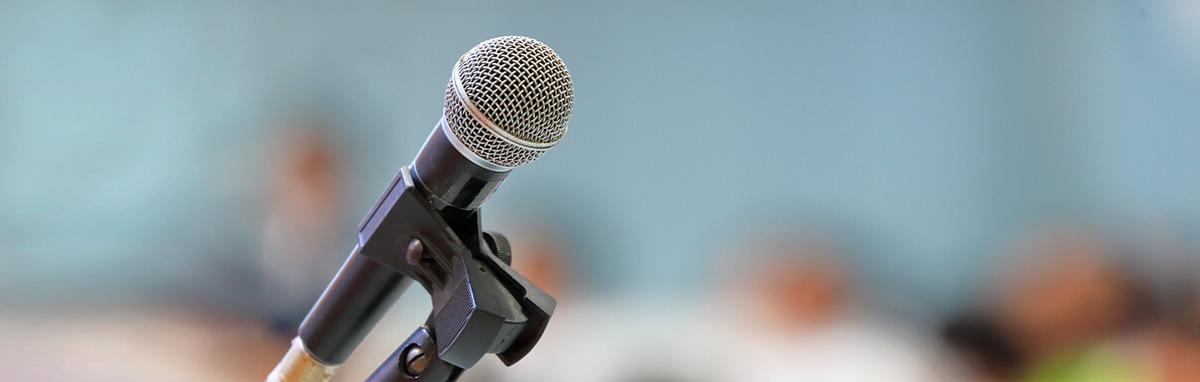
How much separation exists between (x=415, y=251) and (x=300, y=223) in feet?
3.37

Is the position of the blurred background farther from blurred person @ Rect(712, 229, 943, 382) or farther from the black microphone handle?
the black microphone handle

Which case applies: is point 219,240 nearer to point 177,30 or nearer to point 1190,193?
point 177,30

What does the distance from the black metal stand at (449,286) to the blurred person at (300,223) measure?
37.2 inches

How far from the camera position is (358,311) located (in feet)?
2.49

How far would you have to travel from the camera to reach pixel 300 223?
162cm

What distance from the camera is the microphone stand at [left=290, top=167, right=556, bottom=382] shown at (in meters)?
0.65

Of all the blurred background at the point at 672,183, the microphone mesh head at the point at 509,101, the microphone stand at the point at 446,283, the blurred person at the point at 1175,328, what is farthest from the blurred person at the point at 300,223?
the blurred person at the point at 1175,328

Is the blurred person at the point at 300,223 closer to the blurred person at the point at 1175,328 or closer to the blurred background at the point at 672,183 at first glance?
the blurred background at the point at 672,183

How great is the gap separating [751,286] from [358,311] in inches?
37.3

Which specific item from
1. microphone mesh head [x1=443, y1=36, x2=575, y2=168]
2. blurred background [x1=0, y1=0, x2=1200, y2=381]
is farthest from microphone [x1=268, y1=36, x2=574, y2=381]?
blurred background [x1=0, y1=0, x2=1200, y2=381]

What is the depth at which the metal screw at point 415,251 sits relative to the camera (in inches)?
27.2

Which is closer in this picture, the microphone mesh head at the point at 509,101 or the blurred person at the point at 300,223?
the microphone mesh head at the point at 509,101

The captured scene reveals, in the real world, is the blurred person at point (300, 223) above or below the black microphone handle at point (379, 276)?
below

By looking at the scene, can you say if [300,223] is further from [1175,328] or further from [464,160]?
[1175,328]
